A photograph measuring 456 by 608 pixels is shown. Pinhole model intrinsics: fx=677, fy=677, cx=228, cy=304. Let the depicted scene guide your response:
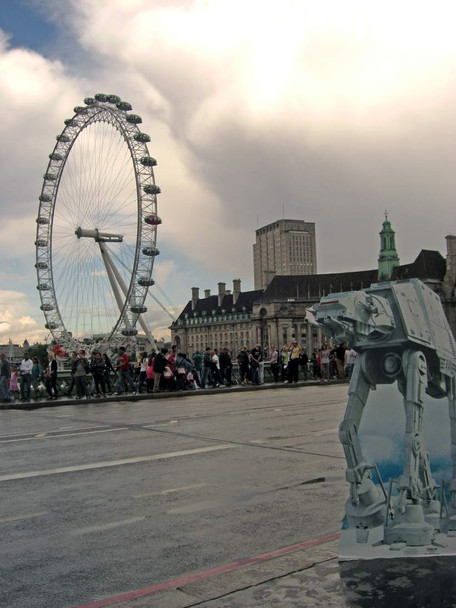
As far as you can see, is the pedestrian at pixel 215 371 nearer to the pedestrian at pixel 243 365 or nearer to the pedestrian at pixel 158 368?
the pedestrian at pixel 243 365

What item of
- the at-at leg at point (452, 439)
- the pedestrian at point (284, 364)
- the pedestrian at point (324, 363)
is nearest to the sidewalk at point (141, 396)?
the pedestrian at point (324, 363)

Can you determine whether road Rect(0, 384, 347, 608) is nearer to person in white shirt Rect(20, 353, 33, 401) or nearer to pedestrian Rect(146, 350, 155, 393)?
person in white shirt Rect(20, 353, 33, 401)

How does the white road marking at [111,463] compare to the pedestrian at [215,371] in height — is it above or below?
below

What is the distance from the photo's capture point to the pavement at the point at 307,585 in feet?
13.4

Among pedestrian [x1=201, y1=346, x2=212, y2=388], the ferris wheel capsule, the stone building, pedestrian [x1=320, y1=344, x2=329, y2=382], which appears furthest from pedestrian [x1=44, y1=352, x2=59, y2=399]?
the stone building

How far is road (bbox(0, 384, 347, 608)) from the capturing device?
201 inches

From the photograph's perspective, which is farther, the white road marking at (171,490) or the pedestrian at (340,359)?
the pedestrian at (340,359)

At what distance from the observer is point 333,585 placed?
4332 millimetres

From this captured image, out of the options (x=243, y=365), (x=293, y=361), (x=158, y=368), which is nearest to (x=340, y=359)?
(x=293, y=361)

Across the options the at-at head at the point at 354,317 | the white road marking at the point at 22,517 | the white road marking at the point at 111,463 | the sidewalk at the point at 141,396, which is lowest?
the white road marking at the point at 22,517

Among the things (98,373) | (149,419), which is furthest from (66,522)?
(98,373)

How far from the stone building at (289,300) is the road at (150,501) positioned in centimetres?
10115

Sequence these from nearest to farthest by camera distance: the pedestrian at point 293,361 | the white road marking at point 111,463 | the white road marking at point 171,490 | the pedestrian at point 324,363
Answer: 1. the white road marking at point 171,490
2. the white road marking at point 111,463
3. the pedestrian at point 293,361
4. the pedestrian at point 324,363

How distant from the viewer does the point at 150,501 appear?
7371 mm
